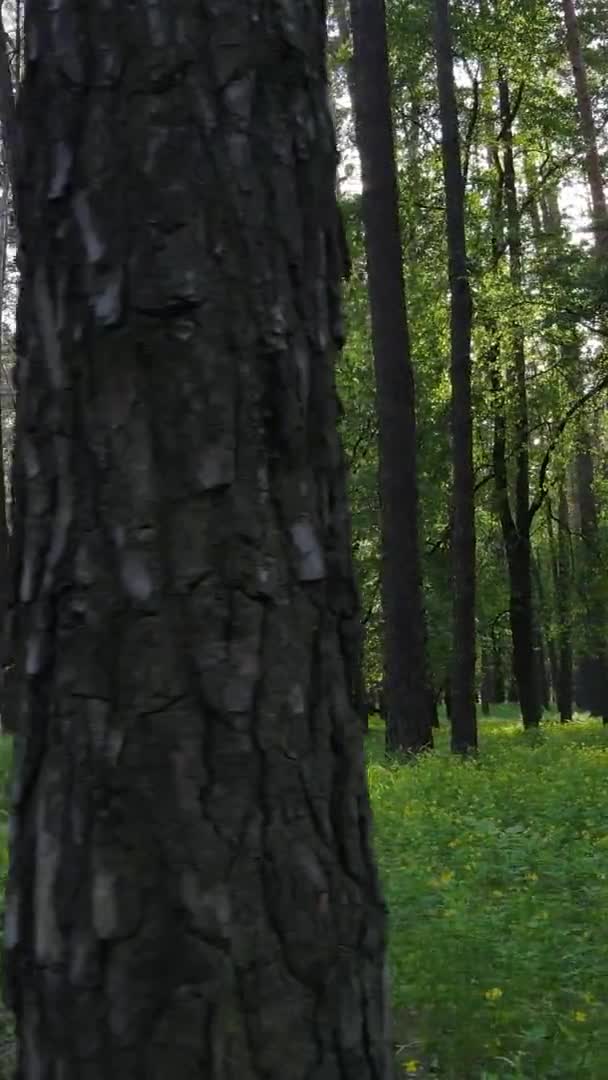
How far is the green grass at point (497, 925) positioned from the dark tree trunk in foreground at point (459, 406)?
4299 mm

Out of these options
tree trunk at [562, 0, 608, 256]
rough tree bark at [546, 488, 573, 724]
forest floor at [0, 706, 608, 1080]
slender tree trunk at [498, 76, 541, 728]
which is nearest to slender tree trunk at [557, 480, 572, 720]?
rough tree bark at [546, 488, 573, 724]

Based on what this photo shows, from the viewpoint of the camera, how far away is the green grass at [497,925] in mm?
4148

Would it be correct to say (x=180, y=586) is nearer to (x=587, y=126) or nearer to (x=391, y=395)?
(x=391, y=395)

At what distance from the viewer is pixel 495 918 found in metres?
5.61

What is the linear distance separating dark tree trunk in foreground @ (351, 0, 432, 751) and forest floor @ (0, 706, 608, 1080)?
3316mm

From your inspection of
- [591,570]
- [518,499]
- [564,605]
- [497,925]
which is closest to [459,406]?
[518,499]

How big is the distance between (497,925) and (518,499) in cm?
1647

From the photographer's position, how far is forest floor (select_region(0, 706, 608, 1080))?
4129mm

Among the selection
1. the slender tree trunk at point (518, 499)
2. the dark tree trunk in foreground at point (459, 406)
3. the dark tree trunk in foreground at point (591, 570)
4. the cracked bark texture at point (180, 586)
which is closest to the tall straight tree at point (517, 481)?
the slender tree trunk at point (518, 499)

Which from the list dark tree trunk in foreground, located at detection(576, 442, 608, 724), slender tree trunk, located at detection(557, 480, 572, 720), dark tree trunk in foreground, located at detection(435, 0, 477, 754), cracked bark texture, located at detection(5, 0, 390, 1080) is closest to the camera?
cracked bark texture, located at detection(5, 0, 390, 1080)

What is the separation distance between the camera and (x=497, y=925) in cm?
553

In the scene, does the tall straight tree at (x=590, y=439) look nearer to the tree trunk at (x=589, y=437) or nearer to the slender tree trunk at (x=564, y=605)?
the tree trunk at (x=589, y=437)

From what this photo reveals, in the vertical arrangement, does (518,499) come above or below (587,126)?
below

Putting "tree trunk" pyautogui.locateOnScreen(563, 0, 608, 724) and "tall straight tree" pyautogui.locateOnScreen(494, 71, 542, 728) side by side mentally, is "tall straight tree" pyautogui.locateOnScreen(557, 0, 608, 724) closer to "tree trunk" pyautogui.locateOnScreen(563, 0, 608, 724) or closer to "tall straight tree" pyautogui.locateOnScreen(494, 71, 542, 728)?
"tree trunk" pyautogui.locateOnScreen(563, 0, 608, 724)
